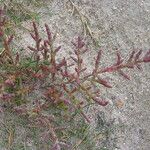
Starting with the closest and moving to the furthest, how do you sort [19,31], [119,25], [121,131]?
1. [121,131]
2. [19,31]
3. [119,25]

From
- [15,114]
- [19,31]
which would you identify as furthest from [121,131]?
[19,31]

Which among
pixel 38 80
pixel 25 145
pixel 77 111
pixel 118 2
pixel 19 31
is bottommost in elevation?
pixel 25 145

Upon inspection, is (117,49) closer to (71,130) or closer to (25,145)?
(71,130)

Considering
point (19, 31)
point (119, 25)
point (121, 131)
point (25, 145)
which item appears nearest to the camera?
point (25, 145)

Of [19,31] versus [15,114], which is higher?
[19,31]

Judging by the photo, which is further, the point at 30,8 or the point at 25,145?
the point at 30,8

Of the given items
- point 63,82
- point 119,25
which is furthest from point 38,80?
point 119,25
